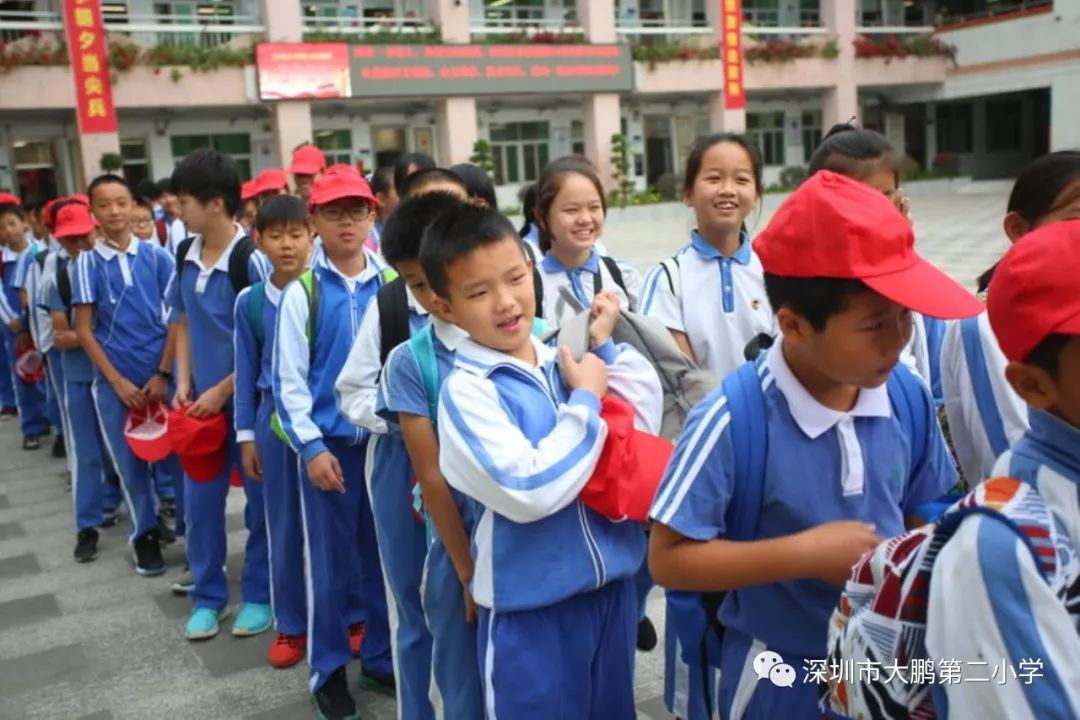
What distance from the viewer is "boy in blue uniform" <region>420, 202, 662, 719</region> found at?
151cm

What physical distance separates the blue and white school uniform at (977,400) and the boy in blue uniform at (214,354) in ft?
7.69

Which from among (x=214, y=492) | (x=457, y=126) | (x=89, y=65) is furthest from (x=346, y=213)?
(x=457, y=126)

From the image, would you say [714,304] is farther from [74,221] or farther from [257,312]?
[74,221]

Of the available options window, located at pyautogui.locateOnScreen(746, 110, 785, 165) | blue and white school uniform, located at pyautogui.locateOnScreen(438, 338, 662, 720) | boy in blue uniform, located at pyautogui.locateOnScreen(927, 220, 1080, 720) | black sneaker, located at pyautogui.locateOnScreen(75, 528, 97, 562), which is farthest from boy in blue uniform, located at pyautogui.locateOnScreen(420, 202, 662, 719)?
window, located at pyautogui.locateOnScreen(746, 110, 785, 165)

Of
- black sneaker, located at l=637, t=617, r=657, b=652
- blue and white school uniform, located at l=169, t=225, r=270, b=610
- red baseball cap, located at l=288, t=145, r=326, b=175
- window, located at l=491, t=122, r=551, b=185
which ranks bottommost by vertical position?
black sneaker, located at l=637, t=617, r=657, b=652

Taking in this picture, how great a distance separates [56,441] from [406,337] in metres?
5.29

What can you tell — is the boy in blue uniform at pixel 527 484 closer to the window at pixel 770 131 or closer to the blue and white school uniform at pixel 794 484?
the blue and white school uniform at pixel 794 484

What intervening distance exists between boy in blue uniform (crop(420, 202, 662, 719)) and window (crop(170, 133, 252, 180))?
60.0 feet

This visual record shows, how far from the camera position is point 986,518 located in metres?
0.83

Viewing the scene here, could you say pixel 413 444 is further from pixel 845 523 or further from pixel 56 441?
pixel 56 441

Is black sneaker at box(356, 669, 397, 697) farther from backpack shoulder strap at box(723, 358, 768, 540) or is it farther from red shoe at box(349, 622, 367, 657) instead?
backpack shoulder strap at box(723, 358, 768, 540)

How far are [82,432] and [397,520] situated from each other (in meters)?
2.77

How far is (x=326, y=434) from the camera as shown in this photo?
8.66 feet

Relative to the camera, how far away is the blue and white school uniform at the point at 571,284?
2779 mm
